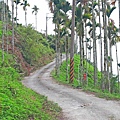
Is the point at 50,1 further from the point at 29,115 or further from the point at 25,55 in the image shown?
the point at 29,115

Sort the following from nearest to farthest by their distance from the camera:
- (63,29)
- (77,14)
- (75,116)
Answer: (75,116), (77,14), (63,29)

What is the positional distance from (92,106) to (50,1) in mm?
19437

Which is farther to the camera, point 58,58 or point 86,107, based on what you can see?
point 58,58

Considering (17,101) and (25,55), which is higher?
(25,55)

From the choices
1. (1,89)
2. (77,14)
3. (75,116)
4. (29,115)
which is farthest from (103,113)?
(77,14)

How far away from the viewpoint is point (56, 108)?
12930 millimetres

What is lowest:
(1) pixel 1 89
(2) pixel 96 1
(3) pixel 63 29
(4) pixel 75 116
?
(4) pixel 75 116

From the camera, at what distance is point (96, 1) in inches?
1182

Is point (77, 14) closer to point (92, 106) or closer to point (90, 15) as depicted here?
point (90, 15)

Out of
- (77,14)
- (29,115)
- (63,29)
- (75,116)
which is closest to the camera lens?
(29,115)

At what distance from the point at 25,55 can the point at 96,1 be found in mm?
17990

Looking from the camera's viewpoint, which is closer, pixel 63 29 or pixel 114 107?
pixel 114 107

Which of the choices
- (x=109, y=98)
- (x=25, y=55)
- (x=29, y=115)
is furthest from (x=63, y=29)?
(x=29, y=115)

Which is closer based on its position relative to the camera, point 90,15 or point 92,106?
point 92,106
